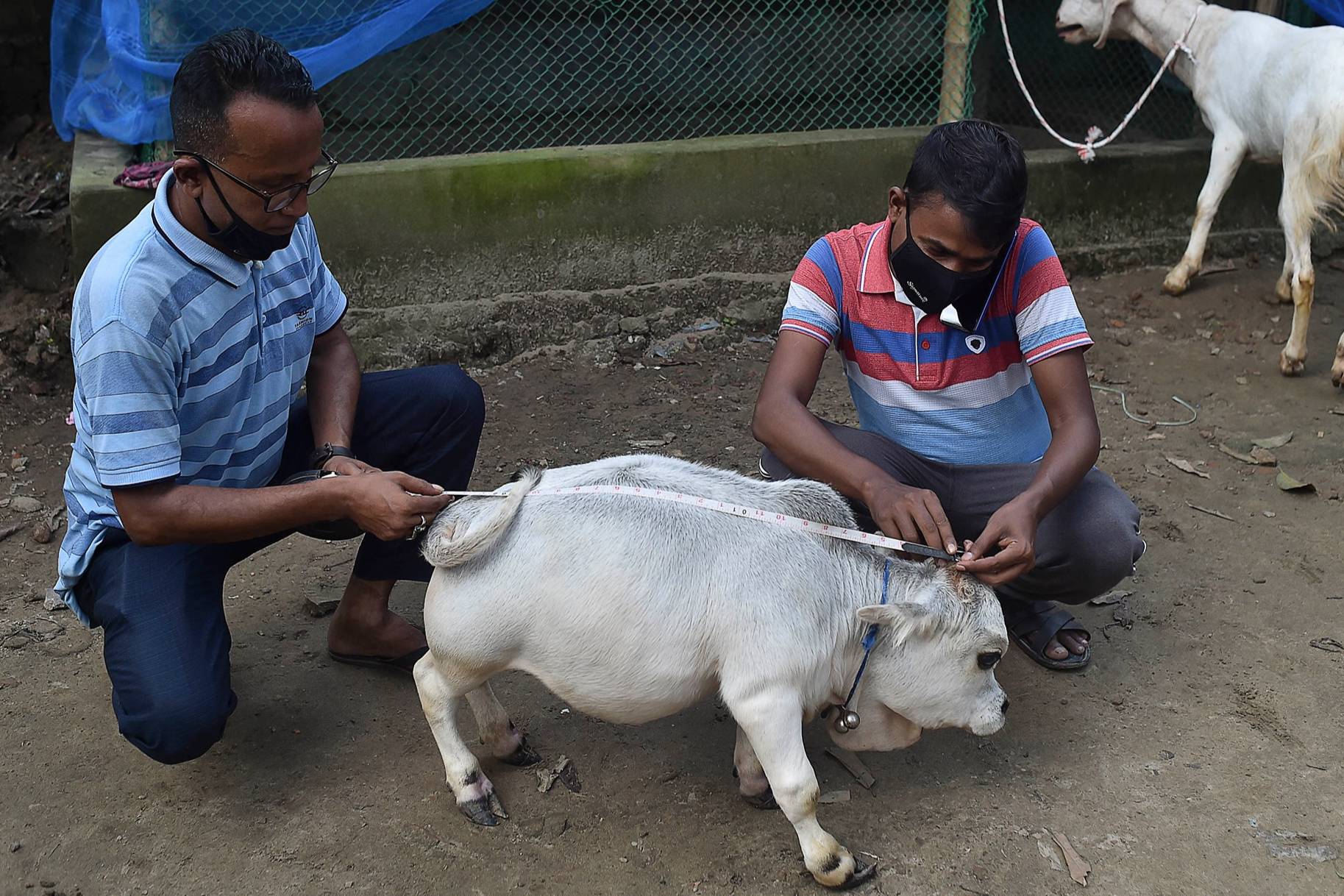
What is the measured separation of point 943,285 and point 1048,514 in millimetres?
686

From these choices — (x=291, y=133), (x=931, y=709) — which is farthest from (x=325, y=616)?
(x=931, y=709)

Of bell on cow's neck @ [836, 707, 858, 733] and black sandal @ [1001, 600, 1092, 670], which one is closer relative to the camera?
bell on cow's neck @ [836, 707, 858, 733]

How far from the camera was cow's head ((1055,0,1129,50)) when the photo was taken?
6.23 metres

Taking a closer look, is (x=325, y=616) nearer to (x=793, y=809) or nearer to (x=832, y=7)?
(x=793, y=809)

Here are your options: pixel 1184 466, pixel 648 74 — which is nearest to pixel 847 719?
pixel 1184 466

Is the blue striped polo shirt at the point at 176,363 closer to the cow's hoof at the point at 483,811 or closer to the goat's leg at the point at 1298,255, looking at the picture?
the cow's hoof at the point at 483,811

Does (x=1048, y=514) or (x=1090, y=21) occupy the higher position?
(x=1090, y=21)

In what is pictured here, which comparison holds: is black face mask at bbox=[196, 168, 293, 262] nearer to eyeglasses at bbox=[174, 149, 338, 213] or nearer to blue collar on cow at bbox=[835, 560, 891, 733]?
eyeglasses at bbox=[174, 149, 338, 213]

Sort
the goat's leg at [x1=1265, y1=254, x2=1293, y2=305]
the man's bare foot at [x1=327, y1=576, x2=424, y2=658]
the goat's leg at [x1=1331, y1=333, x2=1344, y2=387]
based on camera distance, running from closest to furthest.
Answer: the man's bare foot at [x1=327, y1=576, x2=424, y2=658], the goat's leg at [x1=1331, y1=333, x2=1344, y2=387], the goat's leg at [x1=1265, y1=254, x2=1293, y2=305]

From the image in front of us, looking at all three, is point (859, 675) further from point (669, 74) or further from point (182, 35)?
point (669, 74)

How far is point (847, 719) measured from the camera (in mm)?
2654

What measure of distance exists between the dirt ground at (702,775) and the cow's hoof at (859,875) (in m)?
0.04

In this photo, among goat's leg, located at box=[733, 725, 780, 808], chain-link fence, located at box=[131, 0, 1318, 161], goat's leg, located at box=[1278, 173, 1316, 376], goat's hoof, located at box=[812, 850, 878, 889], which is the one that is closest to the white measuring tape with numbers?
goat's leg, located at box=[733, 725, 780, 808]

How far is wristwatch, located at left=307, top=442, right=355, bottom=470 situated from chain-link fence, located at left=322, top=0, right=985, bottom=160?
3.31m
